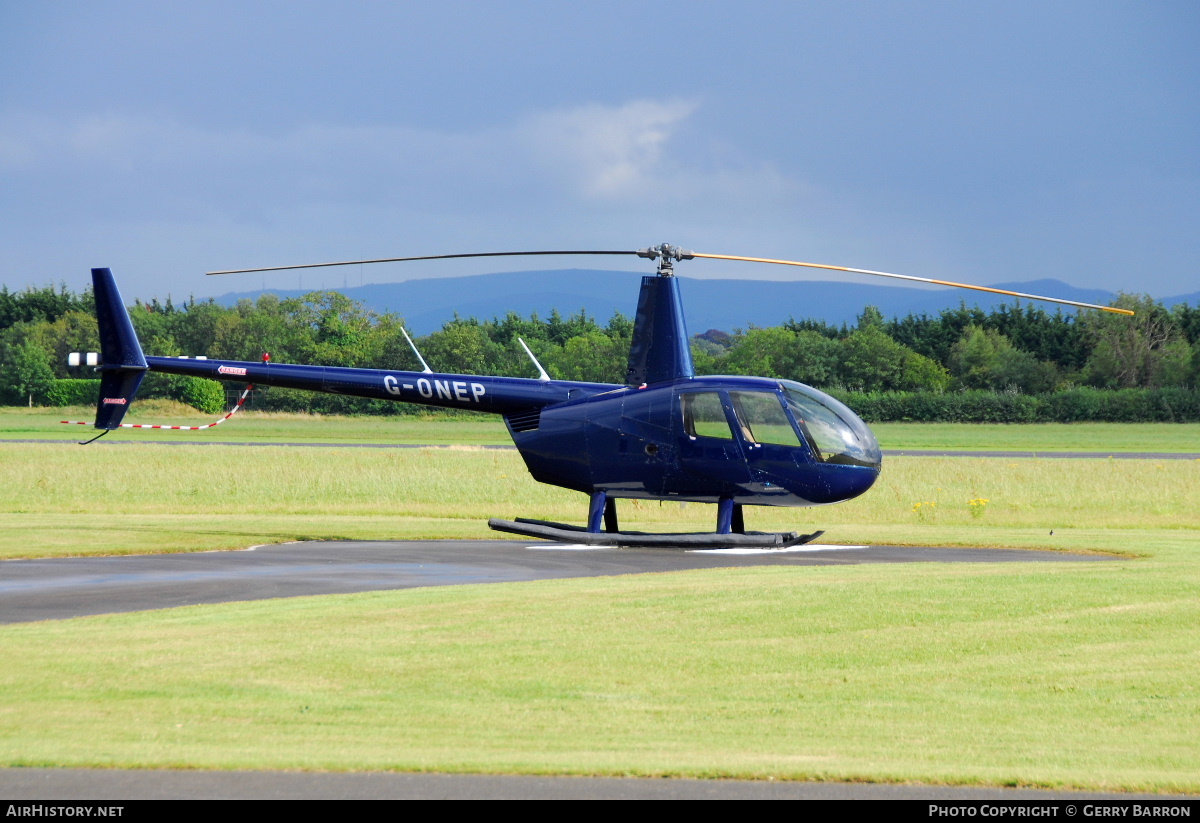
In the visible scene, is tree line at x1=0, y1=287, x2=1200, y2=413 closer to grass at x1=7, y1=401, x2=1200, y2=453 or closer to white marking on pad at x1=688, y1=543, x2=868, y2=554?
grass at x1=7, y1=401, x2=1200, y2=453

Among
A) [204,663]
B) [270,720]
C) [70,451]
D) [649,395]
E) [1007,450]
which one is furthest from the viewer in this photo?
[1007,450]

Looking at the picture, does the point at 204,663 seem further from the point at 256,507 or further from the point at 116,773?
the point at 256,507

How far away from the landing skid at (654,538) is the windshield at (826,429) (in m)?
1.53

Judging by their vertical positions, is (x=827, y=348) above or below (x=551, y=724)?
above

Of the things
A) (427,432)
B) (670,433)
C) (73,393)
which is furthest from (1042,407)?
(670,433)

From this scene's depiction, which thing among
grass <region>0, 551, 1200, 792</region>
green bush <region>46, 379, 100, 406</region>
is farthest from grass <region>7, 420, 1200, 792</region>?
green bush <region>46, 379, 100, 406</region>

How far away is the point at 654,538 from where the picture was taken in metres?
18.9

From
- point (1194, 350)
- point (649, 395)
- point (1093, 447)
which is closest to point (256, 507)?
point (649, 395)

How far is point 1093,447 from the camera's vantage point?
60.9 meters

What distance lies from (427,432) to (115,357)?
54.6 m

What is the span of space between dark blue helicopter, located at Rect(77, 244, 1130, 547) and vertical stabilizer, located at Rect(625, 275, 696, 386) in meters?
0.02

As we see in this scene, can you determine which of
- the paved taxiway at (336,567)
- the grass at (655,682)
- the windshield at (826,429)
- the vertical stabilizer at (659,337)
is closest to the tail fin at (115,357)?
the paved taxiway at (336,567)

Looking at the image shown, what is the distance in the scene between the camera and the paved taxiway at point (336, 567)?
1487 centimetres

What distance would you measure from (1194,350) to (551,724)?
89833 millimetres
